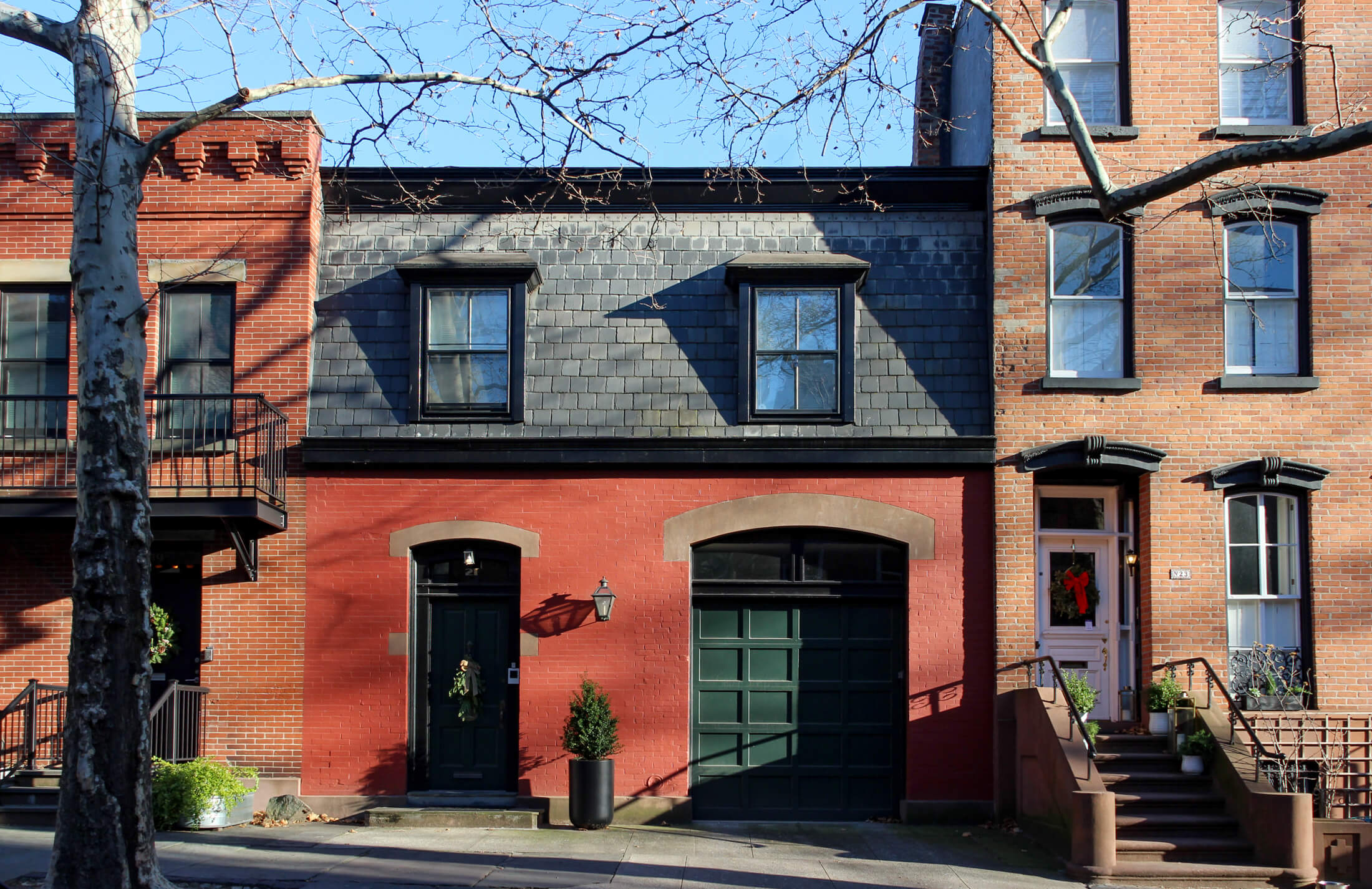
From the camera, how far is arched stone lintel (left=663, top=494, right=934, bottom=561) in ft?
44.8

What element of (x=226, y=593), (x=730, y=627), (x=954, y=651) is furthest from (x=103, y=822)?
(x=954, y=651)

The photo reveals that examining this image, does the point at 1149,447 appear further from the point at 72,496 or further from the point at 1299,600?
the point at 72,496

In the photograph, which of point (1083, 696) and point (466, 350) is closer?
point (1083, 696)

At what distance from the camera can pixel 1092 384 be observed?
13.7 meters

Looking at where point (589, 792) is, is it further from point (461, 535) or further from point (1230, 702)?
point (1230, 702)

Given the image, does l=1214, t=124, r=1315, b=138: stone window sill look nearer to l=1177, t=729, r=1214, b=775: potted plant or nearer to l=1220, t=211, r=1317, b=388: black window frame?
l=1220, t=211, r=1317, b=388: black window frame

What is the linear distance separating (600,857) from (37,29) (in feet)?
27.5

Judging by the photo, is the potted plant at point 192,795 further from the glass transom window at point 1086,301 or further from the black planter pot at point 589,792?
the glass transom window at point 1086,301

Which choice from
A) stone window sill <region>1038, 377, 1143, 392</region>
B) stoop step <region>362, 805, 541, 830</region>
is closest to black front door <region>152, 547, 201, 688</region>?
stoop step <region>362, 805, 541, 830</region>

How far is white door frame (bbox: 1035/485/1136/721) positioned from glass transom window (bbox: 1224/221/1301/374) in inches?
85.3

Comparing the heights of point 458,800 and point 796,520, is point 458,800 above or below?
below

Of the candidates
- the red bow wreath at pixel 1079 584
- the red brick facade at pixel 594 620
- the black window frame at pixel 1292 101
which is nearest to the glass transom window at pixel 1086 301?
the black window frame at pixel 1292 101

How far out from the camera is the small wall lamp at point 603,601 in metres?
13.4

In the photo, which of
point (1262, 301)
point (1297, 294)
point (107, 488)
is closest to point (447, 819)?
point (107, 488)
